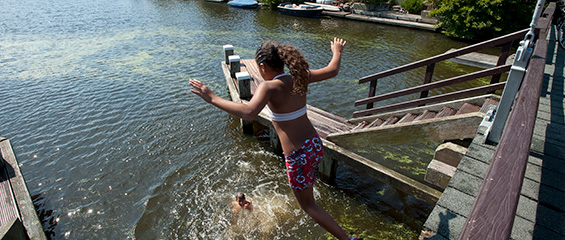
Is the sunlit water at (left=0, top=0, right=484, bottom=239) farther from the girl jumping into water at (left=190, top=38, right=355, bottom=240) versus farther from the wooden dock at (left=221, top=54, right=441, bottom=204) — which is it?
the girl jumping into water at (left=190, top=38, right=355, bottom=240)

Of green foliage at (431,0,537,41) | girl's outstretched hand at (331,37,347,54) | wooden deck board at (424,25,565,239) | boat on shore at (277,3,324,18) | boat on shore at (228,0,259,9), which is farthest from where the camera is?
boat on shore at (228,0,259,9)

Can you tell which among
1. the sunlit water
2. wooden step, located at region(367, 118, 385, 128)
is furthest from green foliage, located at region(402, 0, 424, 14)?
wooden step, located at region(367, 118, 385, 128)

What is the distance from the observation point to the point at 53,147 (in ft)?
26.4

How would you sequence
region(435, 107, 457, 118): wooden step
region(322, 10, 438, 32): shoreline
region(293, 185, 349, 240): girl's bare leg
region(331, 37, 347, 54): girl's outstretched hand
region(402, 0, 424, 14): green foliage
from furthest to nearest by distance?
region(402, 0, 424, 14): green foliage, region(322, 10, 438, 32): shoreline, region(435, 107, 457, 118): wooden step, region(331, 37, 347, 54): girl's outstretched hand, region(293, 185, 349, 240): girl's bare leg

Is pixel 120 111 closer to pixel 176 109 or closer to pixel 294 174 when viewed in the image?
pixel 176 109

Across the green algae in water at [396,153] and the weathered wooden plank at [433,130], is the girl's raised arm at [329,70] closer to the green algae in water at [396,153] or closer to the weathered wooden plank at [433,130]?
the weathered wooden plank at [433,130]

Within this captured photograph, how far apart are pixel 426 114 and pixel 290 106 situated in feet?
13.2

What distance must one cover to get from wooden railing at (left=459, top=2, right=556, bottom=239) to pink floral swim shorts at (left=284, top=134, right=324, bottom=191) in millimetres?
1589

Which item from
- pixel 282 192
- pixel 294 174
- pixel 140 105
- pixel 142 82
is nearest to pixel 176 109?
pixel 140 105

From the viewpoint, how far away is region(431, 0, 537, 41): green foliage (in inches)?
700

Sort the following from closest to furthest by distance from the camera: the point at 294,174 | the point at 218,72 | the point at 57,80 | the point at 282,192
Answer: the point at 294,174
the point at 282,192
the point at 57,80
the point at 218,72

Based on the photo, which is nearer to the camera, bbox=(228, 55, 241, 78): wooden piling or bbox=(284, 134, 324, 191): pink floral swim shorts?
bbox=(284, 134, 324, 191): pink floral swim shorts

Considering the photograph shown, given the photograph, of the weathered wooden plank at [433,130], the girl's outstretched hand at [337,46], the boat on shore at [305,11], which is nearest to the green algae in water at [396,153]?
the weathered wooden plank at [433,130]

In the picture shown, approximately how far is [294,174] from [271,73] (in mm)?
1081
